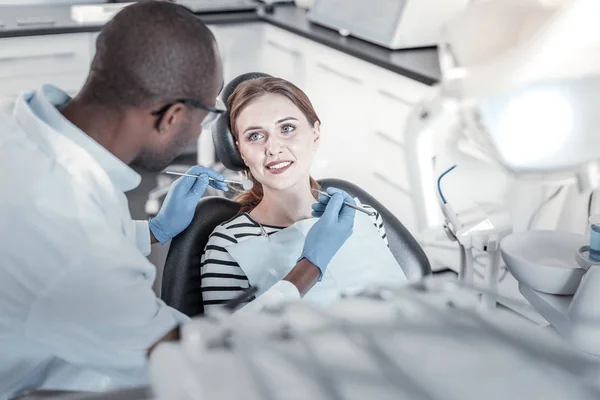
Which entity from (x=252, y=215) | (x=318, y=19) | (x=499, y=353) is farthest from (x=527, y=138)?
(x=318, y=19)

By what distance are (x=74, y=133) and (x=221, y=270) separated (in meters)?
0.47

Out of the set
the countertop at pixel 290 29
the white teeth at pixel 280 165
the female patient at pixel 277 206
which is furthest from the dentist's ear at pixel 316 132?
the countertop at pixel 290 29

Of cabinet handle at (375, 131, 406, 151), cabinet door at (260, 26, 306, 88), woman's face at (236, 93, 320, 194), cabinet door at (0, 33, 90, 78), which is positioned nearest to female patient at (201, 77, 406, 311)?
woman's face at (236, 93, 320, 194)

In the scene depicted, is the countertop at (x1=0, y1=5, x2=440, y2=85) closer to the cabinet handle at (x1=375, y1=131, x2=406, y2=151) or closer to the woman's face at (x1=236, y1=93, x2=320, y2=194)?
the cabinet handle at (x1=375, y1=131, x2=406, y2=151)

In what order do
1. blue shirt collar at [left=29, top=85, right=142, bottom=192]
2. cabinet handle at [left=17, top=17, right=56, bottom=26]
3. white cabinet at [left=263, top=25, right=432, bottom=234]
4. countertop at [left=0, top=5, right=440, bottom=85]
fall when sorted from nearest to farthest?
blue shirt collar at [left=29, top=85, right=142, bottom=192] → countertop at [left=0, top=5, right=440, bottom=85] → white cabinet at [left=263, top=25, right=432, bottom=234] → cabinet handle at [left=17, top=17, right=56, bottom=26]

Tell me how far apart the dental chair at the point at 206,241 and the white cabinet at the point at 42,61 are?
134 centimetres

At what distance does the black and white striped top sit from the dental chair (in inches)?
1.0

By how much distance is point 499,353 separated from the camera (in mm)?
513

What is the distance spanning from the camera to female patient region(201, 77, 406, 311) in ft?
4.87

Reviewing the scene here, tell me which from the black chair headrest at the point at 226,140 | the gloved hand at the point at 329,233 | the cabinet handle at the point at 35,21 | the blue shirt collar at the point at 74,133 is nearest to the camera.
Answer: the blue shirt collar at the point at 74,133

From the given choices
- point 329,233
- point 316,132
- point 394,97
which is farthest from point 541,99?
point 394,97

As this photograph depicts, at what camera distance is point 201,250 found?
149 cm

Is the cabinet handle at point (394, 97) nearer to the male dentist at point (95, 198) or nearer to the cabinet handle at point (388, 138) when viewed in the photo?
the cabinet handle at point (388, 138)

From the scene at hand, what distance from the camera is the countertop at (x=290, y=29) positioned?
227cm
